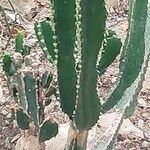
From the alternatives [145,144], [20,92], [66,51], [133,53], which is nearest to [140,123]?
[145,144]

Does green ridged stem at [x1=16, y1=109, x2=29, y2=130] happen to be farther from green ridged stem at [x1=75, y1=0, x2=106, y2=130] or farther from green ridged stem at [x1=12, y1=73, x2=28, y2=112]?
green ridged stem at [x1=75, y1=0, x2=106, y2=130]

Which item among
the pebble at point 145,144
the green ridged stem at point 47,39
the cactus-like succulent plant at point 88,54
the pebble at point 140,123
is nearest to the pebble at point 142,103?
the pebble at point 140,123

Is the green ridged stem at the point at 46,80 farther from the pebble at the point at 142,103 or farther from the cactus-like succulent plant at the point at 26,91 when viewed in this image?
the pebble at the point at 142,103

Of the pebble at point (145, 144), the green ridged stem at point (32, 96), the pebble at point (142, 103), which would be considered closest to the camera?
the green ridged stem at point (32, 96)

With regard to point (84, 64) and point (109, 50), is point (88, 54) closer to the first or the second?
point (84, 64)

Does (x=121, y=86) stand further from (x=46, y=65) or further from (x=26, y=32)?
(x=26, y=32)

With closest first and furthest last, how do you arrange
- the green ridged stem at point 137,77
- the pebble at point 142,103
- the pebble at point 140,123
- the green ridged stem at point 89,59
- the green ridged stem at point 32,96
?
the green ridged stem at point 89,59
the green ridged stem at point 137,77
the green ridged stem at point 32,96
the pebble at point 140,123
the pebble at point 142,103

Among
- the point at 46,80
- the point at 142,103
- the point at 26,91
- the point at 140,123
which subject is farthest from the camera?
the point at 142,103

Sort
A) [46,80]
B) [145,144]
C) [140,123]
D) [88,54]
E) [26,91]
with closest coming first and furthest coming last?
[88,54] → [26,91] → [46,80] → [145,144] → [140,123]

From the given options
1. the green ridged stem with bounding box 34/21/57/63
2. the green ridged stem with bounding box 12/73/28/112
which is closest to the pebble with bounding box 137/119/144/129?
the green ridged stem with bounding box 12/73/28/112

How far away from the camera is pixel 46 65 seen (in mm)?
3094

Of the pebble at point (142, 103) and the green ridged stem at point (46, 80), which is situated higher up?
the green ridged stem at point (46, 80)

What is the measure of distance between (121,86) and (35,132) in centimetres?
52

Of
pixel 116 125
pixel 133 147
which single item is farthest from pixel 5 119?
pixel 116 125
